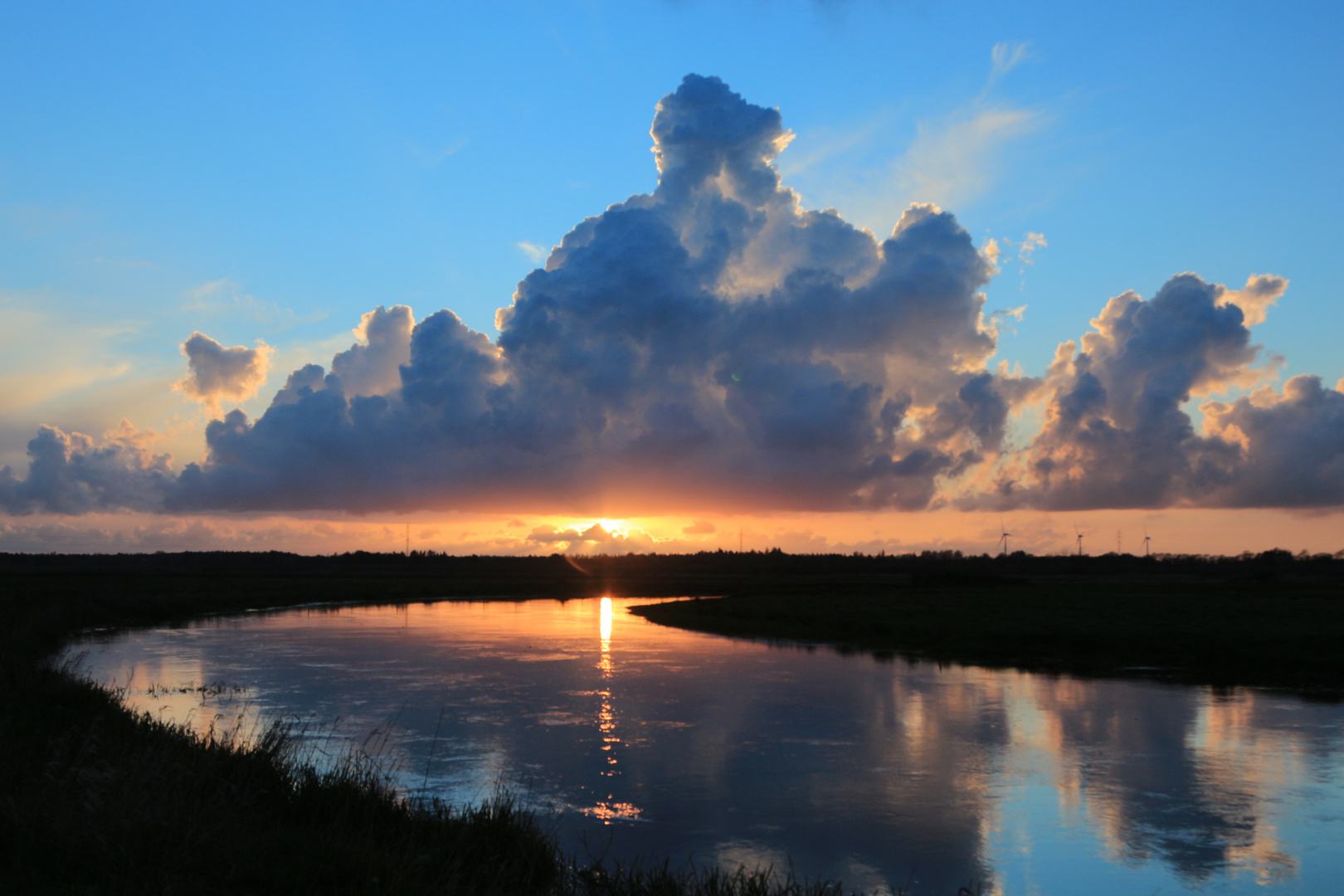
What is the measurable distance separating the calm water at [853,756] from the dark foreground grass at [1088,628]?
19.7 feet

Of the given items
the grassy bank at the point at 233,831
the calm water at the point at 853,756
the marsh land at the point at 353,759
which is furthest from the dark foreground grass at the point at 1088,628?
the grassy bank at the point at 233,831

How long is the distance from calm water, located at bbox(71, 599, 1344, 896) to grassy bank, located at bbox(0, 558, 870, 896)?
2136 millimetres

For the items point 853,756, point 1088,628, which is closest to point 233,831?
point 853,756

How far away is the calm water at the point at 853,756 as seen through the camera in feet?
43.2

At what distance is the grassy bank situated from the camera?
8.82m

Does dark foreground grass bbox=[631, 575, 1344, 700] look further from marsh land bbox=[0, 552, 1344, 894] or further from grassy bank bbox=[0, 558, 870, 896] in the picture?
grassy bank bbox=[0, 558, 870, 896]

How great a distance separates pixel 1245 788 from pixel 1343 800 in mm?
1488

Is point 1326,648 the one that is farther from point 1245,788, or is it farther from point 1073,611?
point 1245,788

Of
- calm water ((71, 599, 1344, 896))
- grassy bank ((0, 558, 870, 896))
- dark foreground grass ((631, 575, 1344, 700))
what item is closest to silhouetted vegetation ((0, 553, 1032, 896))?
grassy bank ((0, 558, 870, 896))

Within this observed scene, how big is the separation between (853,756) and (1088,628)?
29909 mm

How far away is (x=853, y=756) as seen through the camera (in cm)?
1928

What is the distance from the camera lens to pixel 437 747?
63.8ft

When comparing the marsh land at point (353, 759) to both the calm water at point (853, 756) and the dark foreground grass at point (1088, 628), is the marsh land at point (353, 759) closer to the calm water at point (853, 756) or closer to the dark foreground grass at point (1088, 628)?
the dark foreground grass at point (1088, 628)

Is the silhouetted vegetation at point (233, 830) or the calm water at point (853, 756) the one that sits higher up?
the silhouetted vegetation at point (233, 830)
